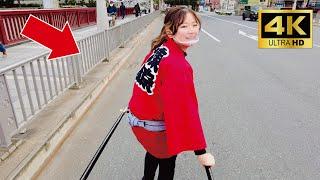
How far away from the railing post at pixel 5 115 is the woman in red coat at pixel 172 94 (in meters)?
1.69

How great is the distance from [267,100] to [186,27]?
4.00 metres

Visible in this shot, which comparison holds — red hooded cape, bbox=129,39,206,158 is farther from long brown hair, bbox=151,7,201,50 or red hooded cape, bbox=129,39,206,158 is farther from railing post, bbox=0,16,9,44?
railing post, bbox=0,16,9,44

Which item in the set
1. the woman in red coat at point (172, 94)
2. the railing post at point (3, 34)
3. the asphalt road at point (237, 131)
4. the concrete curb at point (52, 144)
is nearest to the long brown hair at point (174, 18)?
the woman in red coat at point (172, 94)

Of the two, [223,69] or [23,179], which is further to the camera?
[223,69]

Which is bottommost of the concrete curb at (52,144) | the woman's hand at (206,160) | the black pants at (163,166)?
the concrete curb at (52,144)

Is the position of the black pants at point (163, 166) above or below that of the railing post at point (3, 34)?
below

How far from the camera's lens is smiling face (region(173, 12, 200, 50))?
1.78 m

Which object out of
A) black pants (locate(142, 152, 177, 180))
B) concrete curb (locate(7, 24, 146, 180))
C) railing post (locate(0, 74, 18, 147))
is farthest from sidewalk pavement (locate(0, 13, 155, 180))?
black pants (locate(142, 152, 177, 180))

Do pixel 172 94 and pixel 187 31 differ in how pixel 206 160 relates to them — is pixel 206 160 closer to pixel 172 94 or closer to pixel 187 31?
pixel 172 94

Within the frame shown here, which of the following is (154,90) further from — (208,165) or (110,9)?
(110,9)

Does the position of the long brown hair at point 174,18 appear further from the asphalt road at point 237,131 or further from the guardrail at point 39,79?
the guardrail at point 39,79

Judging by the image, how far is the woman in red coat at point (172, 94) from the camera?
1.70 meters

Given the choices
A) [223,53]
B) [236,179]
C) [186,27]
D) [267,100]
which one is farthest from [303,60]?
[186,27]

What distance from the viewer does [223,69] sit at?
7875 mm
